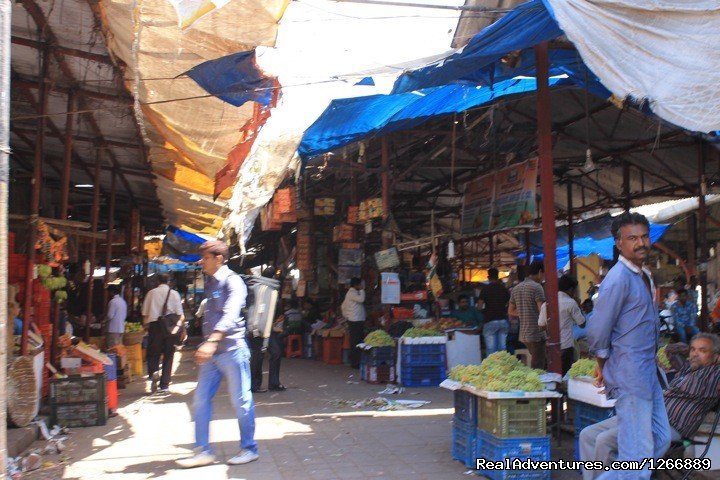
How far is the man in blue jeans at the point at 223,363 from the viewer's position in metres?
6.44

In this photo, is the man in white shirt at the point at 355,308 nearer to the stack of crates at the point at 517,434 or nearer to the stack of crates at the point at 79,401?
the stack of crates at the point at 79,401

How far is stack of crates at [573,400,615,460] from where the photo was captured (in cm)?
582

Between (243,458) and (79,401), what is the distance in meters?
3.15

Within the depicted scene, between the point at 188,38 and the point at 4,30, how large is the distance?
3.27m

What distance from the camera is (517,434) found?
5.76 metres

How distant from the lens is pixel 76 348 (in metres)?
9.34

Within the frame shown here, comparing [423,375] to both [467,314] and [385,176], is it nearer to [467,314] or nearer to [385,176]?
[467,314]

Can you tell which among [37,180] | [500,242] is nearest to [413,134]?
[37,180]

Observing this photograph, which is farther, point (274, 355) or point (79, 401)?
point (274, 355)

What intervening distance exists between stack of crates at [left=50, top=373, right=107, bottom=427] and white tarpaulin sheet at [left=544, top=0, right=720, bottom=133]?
6899 millimetres

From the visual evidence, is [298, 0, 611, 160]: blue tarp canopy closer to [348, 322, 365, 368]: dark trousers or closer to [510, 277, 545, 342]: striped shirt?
[510, 277, 545, 342]: striped shirt

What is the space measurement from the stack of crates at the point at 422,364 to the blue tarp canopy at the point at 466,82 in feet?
12.2

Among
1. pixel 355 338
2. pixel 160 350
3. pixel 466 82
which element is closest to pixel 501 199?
pixel 466 82

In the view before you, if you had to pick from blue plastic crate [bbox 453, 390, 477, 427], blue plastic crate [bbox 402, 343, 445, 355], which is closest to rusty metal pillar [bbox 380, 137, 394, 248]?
blue plastic crate [bbox 402, 343, 445, 355]
